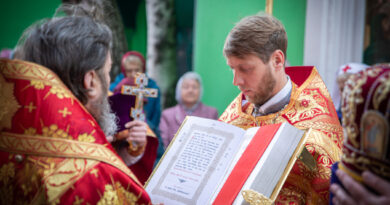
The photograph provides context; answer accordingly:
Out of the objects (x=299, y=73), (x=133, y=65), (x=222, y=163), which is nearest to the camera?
(x=222, y=163)

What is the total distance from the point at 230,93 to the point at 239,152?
3.65 m

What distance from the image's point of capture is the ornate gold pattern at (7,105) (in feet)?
4.32

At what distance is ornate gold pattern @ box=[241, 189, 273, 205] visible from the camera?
1367mm

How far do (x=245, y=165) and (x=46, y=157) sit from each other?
2.68 ft

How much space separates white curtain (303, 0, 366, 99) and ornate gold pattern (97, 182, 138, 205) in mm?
3428

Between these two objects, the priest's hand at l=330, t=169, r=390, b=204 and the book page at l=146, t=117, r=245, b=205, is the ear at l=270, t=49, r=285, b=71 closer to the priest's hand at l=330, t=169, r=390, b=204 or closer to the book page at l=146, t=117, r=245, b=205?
the book page at l=146, t=117, r=245, b=205

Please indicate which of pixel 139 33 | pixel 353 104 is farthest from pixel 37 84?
pixel 139 33

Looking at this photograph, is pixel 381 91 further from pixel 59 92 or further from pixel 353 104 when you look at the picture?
pixel 59 92

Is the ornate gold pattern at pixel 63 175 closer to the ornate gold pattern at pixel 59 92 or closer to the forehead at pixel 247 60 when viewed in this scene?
the ornate gold pattern at pixel 59 92

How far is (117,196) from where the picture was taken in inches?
52.9

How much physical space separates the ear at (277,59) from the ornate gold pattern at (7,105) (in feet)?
4.74

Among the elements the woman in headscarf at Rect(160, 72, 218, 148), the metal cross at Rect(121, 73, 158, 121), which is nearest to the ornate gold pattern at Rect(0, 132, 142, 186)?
the metal cross at Rect(121, 73, 158, 121)

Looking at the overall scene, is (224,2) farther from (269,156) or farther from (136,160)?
(269,156)

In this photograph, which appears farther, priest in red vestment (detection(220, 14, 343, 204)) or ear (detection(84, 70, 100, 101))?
priest in red vestment (detection(220, 14, 343, 204))
